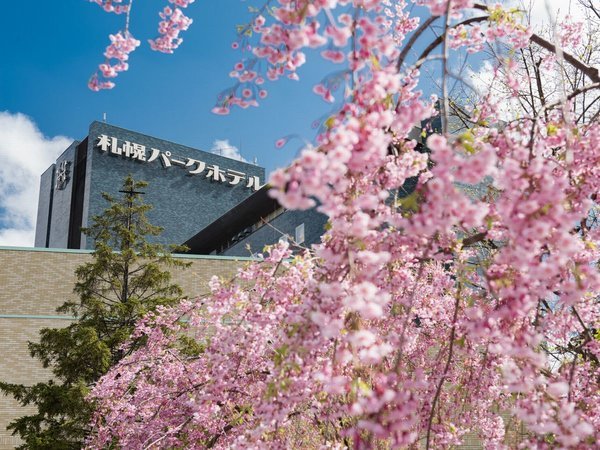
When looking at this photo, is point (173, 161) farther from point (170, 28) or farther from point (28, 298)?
point (170, 28)

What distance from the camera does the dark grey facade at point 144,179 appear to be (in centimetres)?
2934

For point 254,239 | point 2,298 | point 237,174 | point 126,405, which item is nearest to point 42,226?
point 237,174

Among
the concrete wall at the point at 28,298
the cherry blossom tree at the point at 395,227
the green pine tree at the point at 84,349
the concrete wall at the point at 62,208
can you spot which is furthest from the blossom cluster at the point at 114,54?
the concrete wall at the point at 62,208

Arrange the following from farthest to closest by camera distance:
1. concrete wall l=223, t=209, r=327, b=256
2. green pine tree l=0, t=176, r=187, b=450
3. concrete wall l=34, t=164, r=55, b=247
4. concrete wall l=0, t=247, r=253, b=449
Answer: concrete wall l=34, t=164, r=55, b=247 < concrete wall l=223, t=209, r=327, b=256 < concrete wall l=0, t=247, r=253, b=449 < green pine tree l=0, t=176, r=187, b=450

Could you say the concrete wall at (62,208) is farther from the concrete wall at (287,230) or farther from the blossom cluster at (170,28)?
the blossom cluster at (170,28)

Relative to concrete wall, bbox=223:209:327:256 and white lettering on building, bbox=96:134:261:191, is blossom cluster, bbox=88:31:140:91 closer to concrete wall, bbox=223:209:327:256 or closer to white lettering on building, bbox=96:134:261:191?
concrete wall, bbox=223:209:327:256

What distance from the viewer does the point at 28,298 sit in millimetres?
17844

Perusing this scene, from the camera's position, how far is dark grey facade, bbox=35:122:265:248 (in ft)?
96.3

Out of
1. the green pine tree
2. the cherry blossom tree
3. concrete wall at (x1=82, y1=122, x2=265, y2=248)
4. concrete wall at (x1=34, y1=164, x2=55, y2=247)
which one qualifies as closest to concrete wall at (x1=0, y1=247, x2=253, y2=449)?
the green pine tree

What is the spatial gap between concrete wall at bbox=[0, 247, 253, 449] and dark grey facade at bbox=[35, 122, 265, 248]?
9844 millimetres

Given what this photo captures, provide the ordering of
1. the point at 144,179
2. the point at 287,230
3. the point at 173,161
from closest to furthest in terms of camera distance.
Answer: the point at 287,230
the point at 144,179
the point at 173,161

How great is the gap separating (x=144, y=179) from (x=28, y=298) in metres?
13.3

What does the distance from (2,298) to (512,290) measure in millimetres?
18138

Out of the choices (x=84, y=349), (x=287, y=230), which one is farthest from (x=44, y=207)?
(x=84, y=349)
